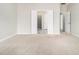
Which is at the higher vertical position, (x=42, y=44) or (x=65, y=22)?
(x=65, y=22)

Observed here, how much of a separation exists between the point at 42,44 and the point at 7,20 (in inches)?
26.3

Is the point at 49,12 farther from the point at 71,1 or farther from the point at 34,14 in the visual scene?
the point at 71,1

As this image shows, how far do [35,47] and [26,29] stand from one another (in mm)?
309

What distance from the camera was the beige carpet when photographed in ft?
5.79

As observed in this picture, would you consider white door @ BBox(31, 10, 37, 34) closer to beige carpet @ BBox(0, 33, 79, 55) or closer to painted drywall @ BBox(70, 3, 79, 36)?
beige carpet @ BBox(0, 33, 79, 55)

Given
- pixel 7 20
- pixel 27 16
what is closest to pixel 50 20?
pixel 27 16

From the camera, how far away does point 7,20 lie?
1933 mm

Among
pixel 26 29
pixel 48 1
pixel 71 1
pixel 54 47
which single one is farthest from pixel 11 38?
pixel 71 1

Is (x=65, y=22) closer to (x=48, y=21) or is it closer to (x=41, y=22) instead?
(x=48, y=21)

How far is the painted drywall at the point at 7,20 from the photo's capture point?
1820 mm

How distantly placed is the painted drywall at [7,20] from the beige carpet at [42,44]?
0.37ft

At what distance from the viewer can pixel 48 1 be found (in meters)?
1.50

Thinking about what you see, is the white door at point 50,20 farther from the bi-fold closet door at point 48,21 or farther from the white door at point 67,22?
the white door at point 67,22

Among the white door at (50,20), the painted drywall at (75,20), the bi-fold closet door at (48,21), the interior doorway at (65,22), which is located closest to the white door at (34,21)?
the bi-fold closet door at (48,21)
